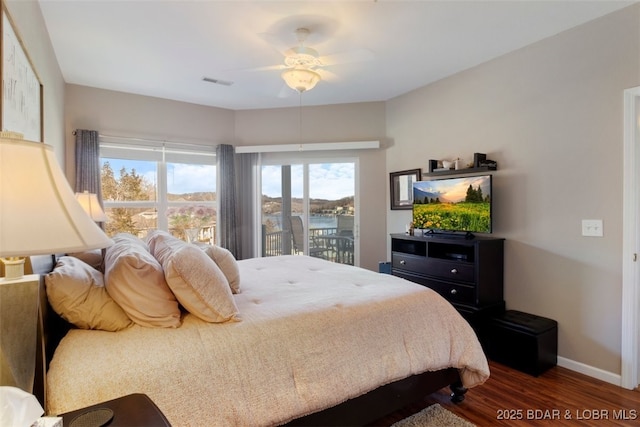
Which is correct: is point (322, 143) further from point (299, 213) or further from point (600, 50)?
point (600, 50)

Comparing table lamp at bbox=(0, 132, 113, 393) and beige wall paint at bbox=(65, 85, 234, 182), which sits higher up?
beige wall paint at bbox=(65, 85, 234, 182)

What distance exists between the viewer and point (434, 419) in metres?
2.03

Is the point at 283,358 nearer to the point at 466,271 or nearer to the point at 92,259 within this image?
the point at 92,259

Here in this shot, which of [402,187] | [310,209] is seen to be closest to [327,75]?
[402,187]

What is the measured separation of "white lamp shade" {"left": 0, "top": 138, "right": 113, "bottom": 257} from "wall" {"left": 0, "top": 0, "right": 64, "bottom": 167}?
1.32 meters

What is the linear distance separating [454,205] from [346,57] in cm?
179

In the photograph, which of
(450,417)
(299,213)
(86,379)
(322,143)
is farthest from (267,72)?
(450,417)

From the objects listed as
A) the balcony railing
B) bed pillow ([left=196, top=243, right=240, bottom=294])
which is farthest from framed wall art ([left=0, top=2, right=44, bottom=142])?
the balcony railing

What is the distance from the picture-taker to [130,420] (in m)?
0.94

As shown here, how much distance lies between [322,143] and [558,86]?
274 cm

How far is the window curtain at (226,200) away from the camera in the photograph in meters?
4.77

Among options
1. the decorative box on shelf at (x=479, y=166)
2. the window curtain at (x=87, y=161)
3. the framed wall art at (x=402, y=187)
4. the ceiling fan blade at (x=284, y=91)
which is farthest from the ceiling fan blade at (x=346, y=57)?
the window curtain at (x=87, y=161)

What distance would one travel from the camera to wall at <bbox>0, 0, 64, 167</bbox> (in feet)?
5.92

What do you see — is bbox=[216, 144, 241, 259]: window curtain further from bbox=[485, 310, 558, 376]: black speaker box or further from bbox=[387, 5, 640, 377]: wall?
bbox=[485, 310, 558, 376]: black speaker box
